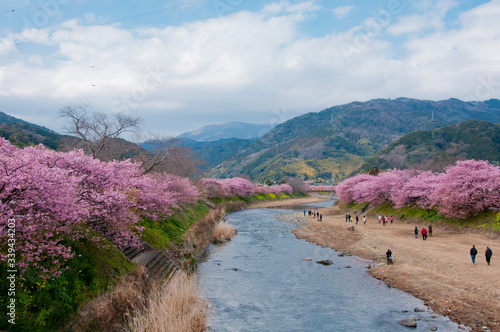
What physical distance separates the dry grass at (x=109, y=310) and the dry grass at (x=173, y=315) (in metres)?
0.49

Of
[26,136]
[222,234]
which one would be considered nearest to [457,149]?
[222,234]

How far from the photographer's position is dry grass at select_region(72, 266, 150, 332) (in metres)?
10.8

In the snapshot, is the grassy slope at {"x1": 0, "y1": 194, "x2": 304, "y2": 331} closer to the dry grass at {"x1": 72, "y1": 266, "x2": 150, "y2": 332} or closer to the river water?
the dry grass at {"x1": 72, "y1": 266, "x2": 150, "y2": 332}

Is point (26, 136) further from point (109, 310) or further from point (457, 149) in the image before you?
point (457, 149)

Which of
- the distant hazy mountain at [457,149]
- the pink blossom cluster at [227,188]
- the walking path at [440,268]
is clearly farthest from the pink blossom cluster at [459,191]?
the distant hazy mountain at [457,149]

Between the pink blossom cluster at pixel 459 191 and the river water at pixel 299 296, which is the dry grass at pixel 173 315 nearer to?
the river water at pixel 299 296

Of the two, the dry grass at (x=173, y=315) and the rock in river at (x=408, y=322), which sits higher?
the dry grass at (x=173, y=315)

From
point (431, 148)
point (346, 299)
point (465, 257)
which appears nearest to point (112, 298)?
point (346, 299)

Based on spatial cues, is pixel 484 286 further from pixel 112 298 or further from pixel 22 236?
pixel 22 236

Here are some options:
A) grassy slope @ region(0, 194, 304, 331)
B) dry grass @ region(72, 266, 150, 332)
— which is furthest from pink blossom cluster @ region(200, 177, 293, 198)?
dry grass @ region(72, 266, 150, 332)

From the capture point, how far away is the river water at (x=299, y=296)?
16.1m

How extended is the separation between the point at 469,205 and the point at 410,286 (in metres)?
23.6

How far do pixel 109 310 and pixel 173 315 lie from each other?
248 centimetres

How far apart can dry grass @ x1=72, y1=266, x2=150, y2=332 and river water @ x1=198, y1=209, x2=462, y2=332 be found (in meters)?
3.71
